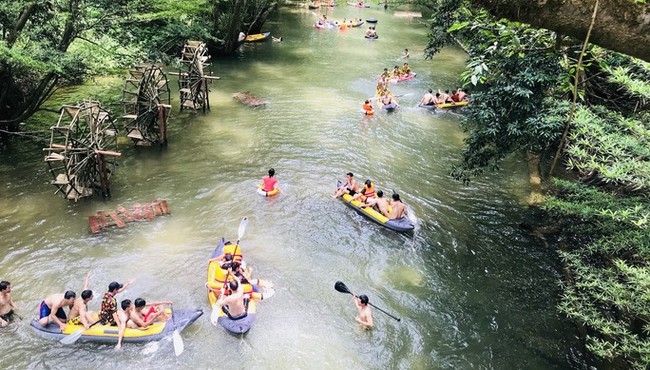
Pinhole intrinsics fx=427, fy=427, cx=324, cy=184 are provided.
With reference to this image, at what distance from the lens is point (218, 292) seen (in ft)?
31.6

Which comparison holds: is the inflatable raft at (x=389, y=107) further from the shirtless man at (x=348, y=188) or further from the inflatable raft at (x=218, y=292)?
the inflatable raft at (x=218, y=292)

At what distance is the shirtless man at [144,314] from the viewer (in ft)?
27.9

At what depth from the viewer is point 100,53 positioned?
1499 centimetres

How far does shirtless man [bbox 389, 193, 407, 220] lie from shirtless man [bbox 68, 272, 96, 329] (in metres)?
8.00

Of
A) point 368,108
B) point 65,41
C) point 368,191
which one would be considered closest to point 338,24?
point 368,108

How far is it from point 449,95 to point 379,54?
39.8 feet

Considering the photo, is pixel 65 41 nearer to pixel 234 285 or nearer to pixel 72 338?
pixel 72 338

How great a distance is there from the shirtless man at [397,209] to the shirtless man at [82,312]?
26.2ft

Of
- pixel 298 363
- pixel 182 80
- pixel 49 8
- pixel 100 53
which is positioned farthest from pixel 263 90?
pixel 298 363

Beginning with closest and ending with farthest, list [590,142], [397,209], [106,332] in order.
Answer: [590,142]
[106,332]
[397,209]

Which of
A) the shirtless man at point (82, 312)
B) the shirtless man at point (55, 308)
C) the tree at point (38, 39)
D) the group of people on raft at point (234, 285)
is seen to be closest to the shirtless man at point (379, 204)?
the group of people on raft at point (234, 285)

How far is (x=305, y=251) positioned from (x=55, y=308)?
585cm

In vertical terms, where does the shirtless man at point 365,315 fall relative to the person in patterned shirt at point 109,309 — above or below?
below

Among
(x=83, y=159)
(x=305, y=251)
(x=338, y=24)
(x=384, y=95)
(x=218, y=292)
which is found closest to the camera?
(x=218, y=292)
